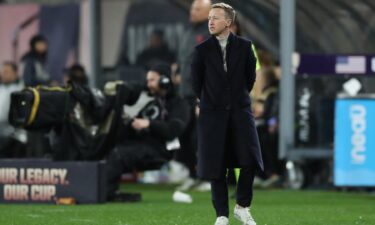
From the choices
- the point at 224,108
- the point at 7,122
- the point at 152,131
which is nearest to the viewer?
the point at 224,108

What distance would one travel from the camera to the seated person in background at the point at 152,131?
13.4 m

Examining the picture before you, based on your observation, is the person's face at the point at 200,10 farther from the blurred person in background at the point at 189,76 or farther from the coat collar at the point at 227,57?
the coat collar at the point at 227,57

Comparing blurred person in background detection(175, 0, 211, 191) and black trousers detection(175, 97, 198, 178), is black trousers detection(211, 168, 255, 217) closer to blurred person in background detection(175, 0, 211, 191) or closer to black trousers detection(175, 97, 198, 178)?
blurred person in background detection(175, 0, 211, 191)

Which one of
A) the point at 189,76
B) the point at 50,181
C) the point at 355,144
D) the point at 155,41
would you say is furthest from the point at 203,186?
the point at 155,41

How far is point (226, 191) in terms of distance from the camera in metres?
9.79

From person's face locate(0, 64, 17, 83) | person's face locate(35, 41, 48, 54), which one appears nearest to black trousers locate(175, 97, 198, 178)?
person's face locate(35, 41, 48, 54)

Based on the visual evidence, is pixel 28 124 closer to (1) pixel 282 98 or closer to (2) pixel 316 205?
(2) pixel 316 205

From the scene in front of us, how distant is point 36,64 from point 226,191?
30.2 ft

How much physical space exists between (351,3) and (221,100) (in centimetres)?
748

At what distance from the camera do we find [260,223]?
10477 millimetres

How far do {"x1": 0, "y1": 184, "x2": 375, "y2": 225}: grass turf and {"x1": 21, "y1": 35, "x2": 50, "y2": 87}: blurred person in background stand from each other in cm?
431

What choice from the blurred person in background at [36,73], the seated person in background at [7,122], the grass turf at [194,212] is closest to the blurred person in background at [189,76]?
the grass turf at [194,212]

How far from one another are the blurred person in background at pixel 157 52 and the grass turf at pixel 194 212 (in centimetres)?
472

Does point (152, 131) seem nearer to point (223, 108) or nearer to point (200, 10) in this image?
point (200, 10)
